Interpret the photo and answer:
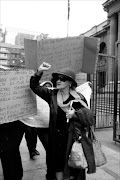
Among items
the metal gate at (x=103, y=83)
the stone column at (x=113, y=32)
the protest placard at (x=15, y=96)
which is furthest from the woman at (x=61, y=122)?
the stone column at (x=113, y=32)

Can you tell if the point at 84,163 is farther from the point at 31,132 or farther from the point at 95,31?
the point at 95,31

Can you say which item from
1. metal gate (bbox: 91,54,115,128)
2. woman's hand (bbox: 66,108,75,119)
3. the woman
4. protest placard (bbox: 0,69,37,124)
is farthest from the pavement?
metal gate (bbox: 91,54,115,128)

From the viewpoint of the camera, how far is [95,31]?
Answer: 31875 millimetres

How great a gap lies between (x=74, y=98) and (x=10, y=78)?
0.77 meters

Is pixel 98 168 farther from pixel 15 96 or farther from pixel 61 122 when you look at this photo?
pixel 15 96

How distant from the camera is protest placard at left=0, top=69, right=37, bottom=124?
248 centimetres

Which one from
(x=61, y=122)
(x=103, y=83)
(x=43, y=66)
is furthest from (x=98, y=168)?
(x=103, y=83)

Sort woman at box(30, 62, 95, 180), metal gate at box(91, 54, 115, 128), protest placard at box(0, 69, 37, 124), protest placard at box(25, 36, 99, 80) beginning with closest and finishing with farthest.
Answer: woman at box(30, 62, 95, 180) → protest placard at box(0, 69, 37, 124) → protest placard at box(25, 36, 99, 80) → metal gate at box(91, 54, 115, 128)

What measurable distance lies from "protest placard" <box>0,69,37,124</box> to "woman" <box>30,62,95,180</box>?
0.64 feet

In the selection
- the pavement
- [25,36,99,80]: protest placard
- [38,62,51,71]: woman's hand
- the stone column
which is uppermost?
the stone column

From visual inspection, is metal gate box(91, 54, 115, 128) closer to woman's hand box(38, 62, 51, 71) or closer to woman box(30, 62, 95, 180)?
woman box(30, 62, 95, 180)

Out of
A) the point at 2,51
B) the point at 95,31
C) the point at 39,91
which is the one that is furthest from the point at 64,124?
the point at 2,51

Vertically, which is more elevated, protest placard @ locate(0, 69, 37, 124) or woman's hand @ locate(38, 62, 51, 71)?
woman's hand @ locate(38, 62, 51, 71)

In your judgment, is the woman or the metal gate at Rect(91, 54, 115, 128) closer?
the woman
